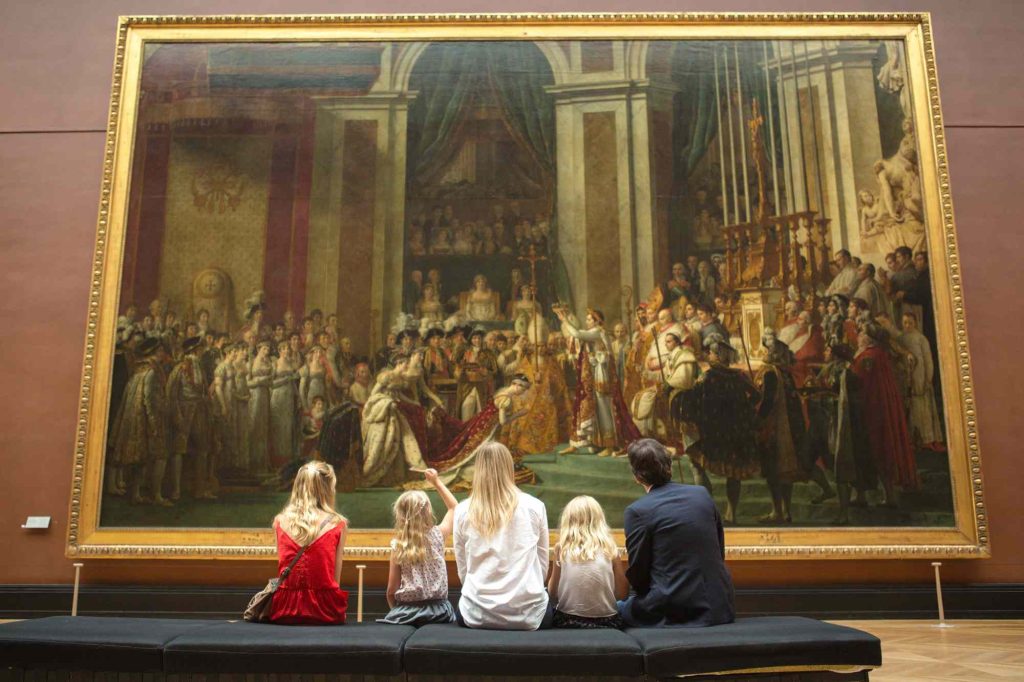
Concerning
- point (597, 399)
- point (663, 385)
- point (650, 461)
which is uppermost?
point (663, 385)

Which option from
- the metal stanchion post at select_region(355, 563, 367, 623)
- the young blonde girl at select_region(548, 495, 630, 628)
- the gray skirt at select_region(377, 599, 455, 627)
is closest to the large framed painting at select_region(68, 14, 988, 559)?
the metal stanchion post at select_region(355, 563, 367, 623)

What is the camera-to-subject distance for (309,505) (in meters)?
4.41

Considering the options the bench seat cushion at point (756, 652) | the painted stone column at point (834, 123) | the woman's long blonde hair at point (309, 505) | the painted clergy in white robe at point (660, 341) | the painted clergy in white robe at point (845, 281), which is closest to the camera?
the bench seat cushion at point (756, 652)

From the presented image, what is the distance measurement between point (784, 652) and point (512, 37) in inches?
292

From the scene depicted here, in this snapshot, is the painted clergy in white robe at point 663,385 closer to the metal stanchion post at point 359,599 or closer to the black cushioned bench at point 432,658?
the metal stanchion post at point 359,599

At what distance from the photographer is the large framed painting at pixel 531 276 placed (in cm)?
808

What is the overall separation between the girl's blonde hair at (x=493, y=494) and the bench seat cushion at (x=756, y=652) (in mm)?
983

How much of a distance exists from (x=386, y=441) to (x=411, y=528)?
3802 mm

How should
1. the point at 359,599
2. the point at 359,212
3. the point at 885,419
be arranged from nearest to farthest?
the point at 359,599, the point at 885,419, the point at 359,212

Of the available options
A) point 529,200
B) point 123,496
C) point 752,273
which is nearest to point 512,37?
point 529,200

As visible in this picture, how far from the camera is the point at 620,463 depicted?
8133mm

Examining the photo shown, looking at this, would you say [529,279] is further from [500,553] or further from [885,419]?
[500,553]

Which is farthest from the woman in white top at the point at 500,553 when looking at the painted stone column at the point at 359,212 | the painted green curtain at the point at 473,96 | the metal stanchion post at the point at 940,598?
the painted green curtain at the point at 473,96

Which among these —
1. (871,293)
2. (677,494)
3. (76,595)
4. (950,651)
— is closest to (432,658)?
(677,494)
